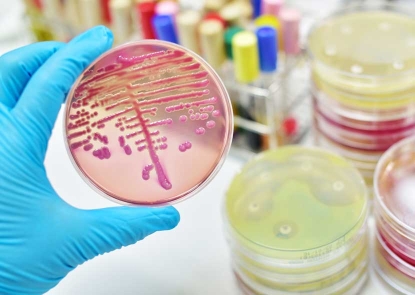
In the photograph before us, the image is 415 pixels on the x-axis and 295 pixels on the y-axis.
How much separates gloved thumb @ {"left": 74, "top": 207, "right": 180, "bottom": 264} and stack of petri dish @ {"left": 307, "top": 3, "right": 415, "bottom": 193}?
0.42m

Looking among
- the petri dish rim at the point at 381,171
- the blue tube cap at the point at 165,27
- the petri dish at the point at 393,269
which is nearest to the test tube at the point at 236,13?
the blue tube cap at the point at 165,27

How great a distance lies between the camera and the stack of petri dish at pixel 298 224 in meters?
0.87

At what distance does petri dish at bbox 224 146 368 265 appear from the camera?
0.87 metres

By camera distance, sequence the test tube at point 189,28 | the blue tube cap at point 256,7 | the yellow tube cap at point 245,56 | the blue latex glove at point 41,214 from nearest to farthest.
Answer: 1. the blue latex glove at point 41,214
2. the yellow tube cap at point 245,56
3. the test tube at point 189,28
4. the blue tube cap at point 256,7

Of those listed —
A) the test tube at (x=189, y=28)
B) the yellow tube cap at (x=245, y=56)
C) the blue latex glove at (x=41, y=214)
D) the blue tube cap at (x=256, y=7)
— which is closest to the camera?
the blue latex glove at (x=41, y=214)

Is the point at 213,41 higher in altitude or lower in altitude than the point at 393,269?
higher

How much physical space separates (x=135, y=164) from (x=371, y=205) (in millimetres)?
496

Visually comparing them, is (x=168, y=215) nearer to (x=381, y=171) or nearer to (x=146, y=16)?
(x=381, y=171)

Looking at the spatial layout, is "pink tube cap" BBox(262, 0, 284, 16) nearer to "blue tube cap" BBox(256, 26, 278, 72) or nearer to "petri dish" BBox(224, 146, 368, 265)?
"blue tube cap" BBox(256, 26, 278, 72)

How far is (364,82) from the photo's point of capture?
39.1 inches

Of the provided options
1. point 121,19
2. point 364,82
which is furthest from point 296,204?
point 121,19

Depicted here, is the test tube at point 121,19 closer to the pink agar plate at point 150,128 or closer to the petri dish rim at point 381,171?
the pink agar plate at point 150,128

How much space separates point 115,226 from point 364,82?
0.53 meters

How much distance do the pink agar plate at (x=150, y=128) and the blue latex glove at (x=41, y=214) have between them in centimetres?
4
